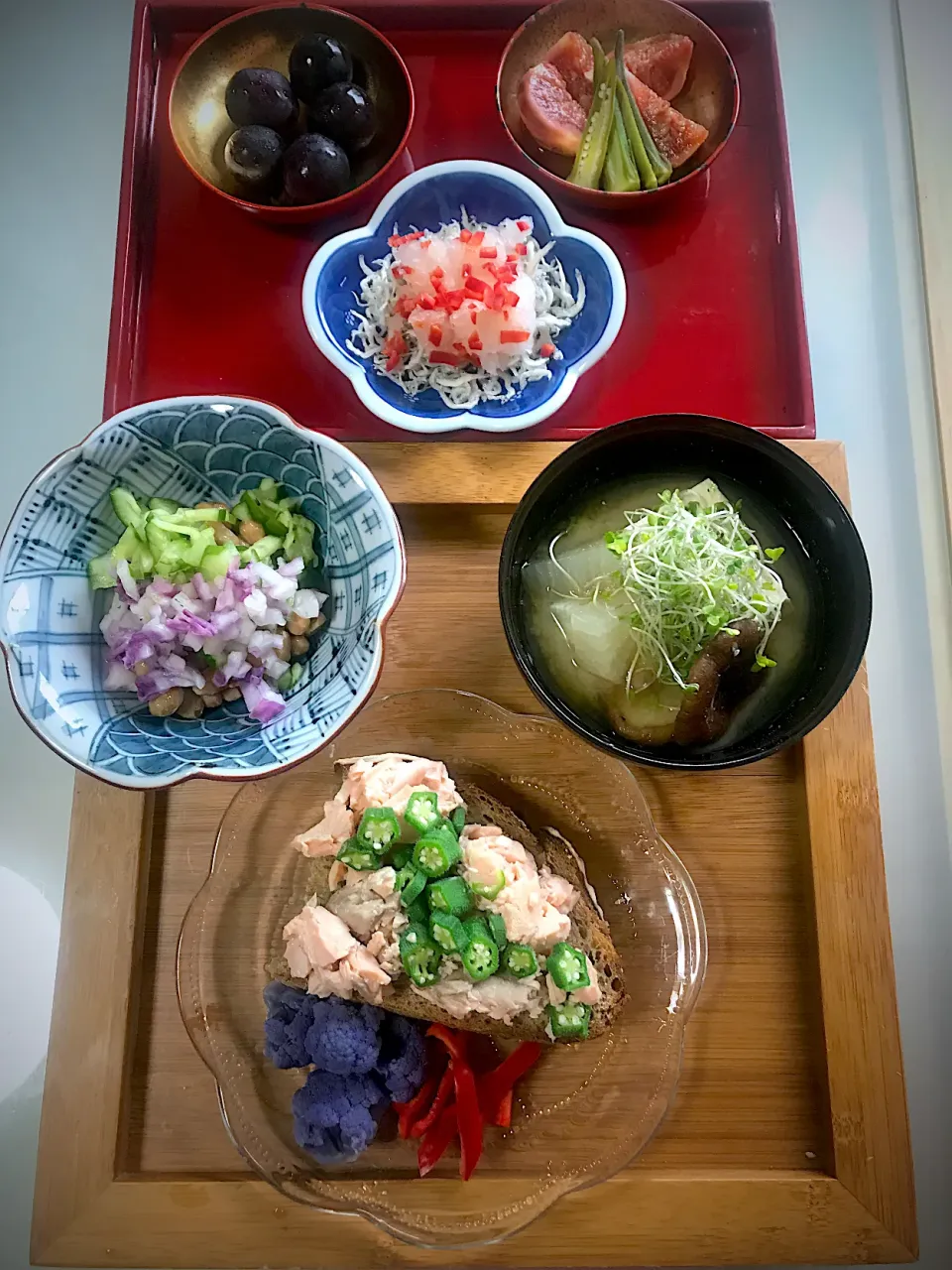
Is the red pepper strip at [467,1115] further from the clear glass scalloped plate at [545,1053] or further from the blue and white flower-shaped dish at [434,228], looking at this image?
the blue and white flower-shaped dish at [434,228]

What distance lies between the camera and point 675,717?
137 cm

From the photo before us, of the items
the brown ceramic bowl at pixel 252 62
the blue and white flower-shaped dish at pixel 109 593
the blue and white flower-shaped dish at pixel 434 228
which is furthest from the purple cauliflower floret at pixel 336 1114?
the brown ceramic bowl at pixel 252 62

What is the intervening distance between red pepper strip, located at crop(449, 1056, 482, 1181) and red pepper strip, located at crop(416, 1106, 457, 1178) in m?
0.02

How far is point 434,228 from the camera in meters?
1.70

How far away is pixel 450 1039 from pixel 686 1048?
0.38 metres

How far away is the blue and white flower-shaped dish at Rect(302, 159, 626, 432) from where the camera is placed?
1573 millimetres

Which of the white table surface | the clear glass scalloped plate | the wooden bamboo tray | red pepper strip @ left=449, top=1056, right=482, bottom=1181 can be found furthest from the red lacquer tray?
red pepper strip @ left=449, top=1056, right=482, bottom=1181

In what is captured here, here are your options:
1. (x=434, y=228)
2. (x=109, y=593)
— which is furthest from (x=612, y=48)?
(x=109, y=593)

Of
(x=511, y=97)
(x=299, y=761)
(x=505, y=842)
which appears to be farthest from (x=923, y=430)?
(x=299, y=761)

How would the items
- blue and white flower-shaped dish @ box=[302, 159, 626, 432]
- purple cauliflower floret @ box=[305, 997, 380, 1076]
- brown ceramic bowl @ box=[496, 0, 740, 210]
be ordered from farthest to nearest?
brown ceramic bowl @ box=[496, 0, 740, 210], blue and white flower-shaped dish @ box=[302, 159, 626, 432], purple cauliflower floret @ box=[305, 997, 380, 1076]

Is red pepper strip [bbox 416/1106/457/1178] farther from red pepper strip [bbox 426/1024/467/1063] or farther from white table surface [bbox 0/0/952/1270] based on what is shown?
white table surface [bbox 0/0/952/1270]

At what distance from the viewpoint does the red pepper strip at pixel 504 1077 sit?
135 cm

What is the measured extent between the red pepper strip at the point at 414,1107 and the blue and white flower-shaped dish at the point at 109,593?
1.74ft

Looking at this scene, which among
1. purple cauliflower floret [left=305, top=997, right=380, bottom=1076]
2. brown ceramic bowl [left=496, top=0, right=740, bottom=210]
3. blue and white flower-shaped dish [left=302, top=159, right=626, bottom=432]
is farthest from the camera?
brown ceramic bowl [left=496, top=0, right=740, bottom=210]
